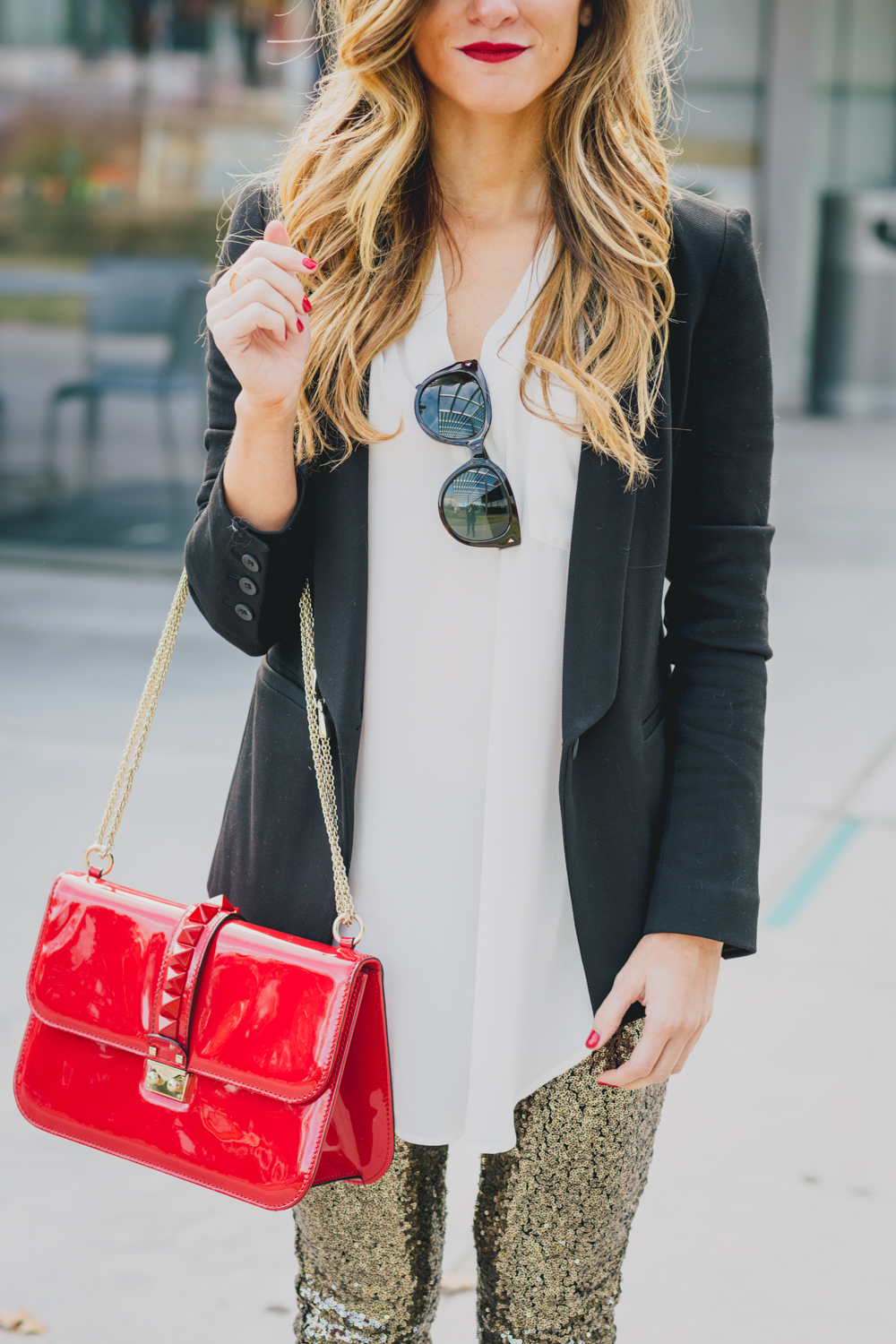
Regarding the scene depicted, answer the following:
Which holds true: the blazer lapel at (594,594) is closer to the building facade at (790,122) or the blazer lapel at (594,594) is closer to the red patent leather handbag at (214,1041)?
the red patent leather handbag at (214,1041)

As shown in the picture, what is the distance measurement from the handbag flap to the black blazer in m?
0.10

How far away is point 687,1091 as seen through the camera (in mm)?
3176

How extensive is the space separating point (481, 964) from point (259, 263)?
729 mm

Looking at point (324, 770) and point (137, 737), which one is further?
point (137, 737)

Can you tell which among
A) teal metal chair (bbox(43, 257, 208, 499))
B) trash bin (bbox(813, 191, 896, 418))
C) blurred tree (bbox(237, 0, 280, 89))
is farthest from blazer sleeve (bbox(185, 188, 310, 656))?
trash bin (bbox(813, 191, 896, 418))

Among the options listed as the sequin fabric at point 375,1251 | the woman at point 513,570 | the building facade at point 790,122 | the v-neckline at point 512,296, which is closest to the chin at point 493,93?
the woman at point 513,570

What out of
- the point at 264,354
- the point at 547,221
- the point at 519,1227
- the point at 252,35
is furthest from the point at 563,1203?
the point at 252,35

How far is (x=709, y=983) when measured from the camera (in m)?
1.54

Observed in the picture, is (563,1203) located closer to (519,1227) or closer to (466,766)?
(519,1227)

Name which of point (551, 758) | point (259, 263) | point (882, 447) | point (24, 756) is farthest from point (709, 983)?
point (882, 447)

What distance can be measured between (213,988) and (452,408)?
0.63 m

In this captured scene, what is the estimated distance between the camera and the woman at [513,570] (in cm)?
146

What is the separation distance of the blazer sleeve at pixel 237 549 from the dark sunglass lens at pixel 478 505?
162 mm

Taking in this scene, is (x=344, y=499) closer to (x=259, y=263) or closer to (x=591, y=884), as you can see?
(x=259, y=263)
